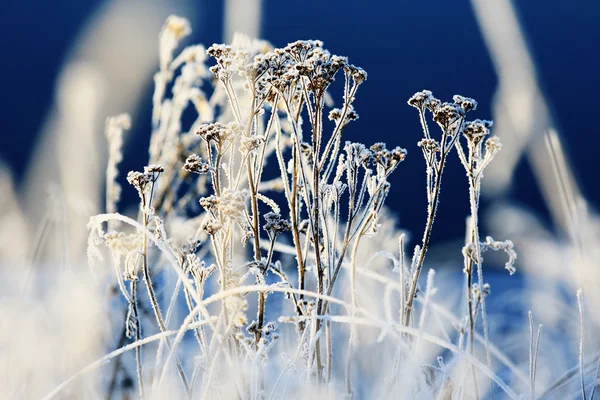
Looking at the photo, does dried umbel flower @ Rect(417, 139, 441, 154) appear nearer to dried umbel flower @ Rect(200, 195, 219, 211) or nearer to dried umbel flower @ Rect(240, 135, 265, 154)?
dried umbel flower @ Rect(240, 135, 265, 154)

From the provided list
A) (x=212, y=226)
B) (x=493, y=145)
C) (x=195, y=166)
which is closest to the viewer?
(x=212, y=226)

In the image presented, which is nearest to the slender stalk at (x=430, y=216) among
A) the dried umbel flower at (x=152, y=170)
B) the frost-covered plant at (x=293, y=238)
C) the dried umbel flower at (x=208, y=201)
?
the frost-covered plant at (x=293, y=238)

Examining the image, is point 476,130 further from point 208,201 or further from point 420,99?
point 208,201

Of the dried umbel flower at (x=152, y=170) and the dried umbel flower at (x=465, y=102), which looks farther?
the dried umbel flower at (x=465, y=102)

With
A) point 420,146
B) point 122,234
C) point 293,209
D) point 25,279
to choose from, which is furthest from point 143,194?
point 25,279

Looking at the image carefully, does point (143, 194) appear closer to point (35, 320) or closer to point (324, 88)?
point (324, 88)

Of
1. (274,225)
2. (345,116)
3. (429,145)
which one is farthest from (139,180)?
(429,145)

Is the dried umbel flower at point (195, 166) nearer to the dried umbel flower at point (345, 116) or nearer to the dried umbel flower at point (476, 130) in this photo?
the dried umbel flower at point (345, 116)

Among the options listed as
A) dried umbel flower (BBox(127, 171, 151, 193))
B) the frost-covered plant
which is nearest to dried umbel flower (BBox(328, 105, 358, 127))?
the frost-covered plant

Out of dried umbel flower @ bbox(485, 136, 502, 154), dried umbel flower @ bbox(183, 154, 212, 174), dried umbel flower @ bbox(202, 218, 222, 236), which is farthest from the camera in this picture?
dried umbel flower @ bbox(485, 136, 502, 154)
